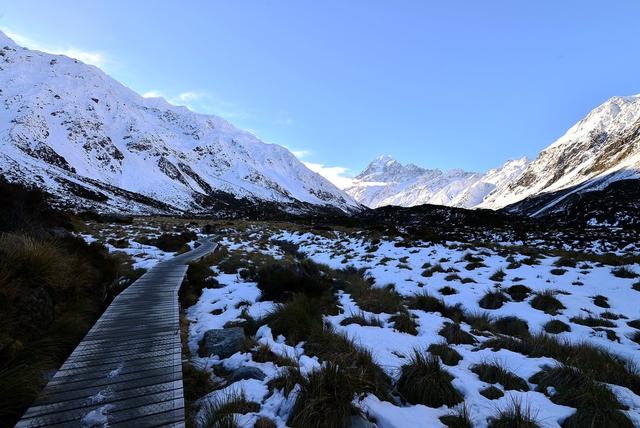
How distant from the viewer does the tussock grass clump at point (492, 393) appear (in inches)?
174

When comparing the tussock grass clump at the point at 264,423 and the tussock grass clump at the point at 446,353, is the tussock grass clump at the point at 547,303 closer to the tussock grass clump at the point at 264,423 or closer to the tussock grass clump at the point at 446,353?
the tussock grass clump at the point at 446,353

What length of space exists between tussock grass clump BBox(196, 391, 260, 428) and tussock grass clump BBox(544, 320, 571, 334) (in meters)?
5.88

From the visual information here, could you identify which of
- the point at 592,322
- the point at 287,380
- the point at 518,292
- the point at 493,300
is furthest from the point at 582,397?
the point at 518,292

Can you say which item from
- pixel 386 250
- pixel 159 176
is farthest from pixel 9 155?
pixel 386 250

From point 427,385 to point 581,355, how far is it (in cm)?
261

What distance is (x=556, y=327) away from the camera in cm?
722

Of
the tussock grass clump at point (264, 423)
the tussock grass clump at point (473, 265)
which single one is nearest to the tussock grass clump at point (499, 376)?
the tussock grass clump at point (264, 423)

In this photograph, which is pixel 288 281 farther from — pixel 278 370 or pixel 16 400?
pixel 16 400

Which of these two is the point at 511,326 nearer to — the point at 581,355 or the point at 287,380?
the point at 581,355

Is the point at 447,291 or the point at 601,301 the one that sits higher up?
the point at 601,301

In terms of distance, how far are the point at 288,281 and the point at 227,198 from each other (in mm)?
169798

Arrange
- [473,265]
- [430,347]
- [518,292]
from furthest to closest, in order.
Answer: [473,265]
[518,292]
[430,347]

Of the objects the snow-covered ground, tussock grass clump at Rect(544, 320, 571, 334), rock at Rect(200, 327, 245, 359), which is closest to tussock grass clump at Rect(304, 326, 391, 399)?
the snow-covered ground

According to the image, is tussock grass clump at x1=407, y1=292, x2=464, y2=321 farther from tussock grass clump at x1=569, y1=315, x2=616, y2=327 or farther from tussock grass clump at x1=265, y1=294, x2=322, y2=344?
tussock grass clump at x1=265, y1=294, x2=322, y2=344
